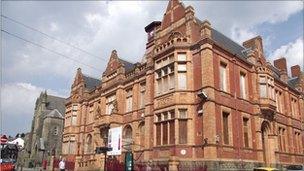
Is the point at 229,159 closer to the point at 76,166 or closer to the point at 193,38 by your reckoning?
the point at 193,38

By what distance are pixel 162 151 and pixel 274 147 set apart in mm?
11609

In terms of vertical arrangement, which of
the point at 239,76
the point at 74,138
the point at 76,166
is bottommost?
the point at 76,166

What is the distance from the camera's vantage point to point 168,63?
2752 cm

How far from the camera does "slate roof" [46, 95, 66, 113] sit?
70637 mm

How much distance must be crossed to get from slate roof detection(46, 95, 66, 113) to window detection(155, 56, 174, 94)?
151 feet

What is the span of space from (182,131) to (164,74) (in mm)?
5399

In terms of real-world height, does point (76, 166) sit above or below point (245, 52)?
below

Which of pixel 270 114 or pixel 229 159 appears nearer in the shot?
pixel 229 159

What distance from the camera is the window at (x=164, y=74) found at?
1069 inches

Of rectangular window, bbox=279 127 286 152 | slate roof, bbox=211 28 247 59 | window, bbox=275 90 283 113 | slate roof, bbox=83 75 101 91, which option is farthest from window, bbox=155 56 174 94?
slate roof, bbox=83 75 101 91

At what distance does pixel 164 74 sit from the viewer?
1101 inches

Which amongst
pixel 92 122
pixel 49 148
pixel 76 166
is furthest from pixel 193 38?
pixel 49 148

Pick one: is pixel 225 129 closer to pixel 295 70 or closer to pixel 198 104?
pixel 198 104

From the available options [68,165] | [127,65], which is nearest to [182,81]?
[127,65]
